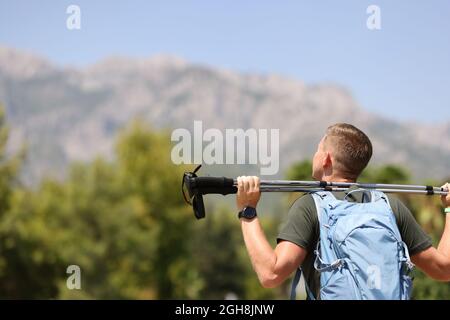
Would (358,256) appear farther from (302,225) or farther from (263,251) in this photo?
(263,251)

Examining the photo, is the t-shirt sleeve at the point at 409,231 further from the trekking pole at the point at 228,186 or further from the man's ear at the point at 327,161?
the man's ear at the point at 327,161

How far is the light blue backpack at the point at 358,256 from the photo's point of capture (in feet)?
11.0

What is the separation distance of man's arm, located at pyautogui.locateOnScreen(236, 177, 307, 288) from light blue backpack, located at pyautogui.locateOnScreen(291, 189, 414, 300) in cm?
12

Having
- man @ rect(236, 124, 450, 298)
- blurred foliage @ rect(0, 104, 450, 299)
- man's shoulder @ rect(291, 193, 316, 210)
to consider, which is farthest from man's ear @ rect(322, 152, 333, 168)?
blurred foliage @ rect(0, 104, 450, 299)

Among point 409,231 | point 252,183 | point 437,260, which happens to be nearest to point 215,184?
point 252,183

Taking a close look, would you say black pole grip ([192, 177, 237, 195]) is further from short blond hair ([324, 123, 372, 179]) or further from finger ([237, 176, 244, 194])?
short blond hair ([324, 123, 372, 179])

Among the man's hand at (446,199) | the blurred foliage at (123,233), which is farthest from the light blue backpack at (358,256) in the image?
the blurred foliage at (123,233)

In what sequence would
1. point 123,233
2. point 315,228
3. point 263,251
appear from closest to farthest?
point 263,251 < point 315,228 < point 123,233

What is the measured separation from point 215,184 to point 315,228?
0.47 m

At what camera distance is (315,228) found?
342 centimetres

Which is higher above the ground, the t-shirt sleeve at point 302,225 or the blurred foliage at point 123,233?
the t-shirt sleeve at point 302,225

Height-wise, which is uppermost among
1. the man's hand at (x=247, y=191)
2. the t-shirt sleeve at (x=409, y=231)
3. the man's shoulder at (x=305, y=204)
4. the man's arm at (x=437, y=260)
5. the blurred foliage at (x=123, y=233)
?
the man's hand at (x=247, y=191)

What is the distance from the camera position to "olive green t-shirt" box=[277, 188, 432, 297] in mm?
3369
